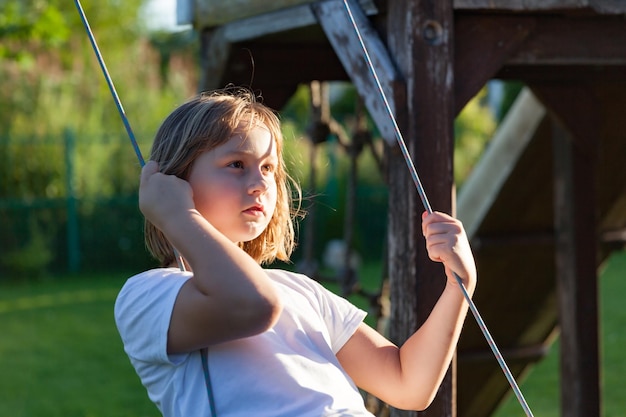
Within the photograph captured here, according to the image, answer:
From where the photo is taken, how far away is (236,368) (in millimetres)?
2219

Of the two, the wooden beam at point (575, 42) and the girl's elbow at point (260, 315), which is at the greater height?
the wooden beam at point (575, 42)

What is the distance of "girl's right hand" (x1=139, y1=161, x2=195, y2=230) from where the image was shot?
2.19 meters

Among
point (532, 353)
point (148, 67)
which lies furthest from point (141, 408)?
point (148, 67)

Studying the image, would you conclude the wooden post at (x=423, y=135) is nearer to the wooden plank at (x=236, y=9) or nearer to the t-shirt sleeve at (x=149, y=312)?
Answer: the wooden plank at (x=236, y=9)

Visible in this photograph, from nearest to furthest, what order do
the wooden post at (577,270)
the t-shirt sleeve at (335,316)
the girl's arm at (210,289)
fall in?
the girl's arm at (210,289), the t-shirt sleeve at (335,316), the wooden post at (577,270)

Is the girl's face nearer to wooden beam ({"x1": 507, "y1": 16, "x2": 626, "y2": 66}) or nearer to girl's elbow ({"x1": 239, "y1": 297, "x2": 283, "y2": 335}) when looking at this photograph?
girl's elbow ({"x1": 239, "y1": 297, "x2": 283, "y2": 335})

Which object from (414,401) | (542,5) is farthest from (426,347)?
(542,5)

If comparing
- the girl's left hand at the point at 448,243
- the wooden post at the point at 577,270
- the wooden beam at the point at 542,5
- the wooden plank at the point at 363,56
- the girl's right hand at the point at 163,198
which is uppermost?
the wooden beam at the point at 542,5

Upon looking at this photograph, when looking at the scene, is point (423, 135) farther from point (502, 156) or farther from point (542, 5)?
point (502, 156)

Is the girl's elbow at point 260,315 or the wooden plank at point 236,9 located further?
the wooden plank at point 236,9

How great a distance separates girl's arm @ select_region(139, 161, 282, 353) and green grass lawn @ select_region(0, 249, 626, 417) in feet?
16.4

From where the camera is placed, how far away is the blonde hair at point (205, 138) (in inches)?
92.5

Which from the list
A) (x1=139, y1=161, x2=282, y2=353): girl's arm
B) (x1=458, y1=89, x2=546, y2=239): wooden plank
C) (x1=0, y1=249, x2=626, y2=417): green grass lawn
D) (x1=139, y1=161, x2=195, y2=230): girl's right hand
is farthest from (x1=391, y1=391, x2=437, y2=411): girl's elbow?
(x1=0, y1=249, x2=626, y2=417): green grass lawn

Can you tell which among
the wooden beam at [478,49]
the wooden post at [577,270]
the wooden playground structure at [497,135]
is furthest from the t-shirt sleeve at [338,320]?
the wooden post at [577,270]
